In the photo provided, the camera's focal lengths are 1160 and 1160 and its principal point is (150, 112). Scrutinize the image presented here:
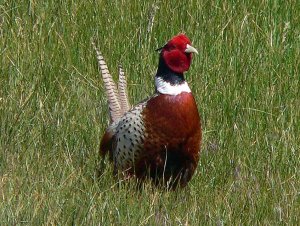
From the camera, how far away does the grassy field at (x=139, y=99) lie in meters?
5.00

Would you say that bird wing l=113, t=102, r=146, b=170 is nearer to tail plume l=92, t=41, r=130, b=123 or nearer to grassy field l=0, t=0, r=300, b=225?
grassy field l=0, t=0, r=300, b=225

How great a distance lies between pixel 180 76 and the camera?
560 centimetres

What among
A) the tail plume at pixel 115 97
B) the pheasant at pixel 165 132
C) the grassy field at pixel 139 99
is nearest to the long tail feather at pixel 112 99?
the tail plume at pixel 115 97

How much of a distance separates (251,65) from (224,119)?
642 millimetres

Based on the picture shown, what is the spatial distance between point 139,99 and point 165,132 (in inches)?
37.4

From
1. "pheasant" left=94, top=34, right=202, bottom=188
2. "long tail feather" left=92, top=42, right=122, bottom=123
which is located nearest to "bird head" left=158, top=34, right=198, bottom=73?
"pheasant" left=94, top=34, right=202, bottom=188

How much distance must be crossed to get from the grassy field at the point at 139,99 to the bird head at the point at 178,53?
1.77 ft

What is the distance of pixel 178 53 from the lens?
5512mm

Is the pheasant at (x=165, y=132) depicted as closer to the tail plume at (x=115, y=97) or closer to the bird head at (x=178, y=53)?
the bird head at (x=178, y=53)

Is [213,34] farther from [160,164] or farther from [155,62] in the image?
[160,164]

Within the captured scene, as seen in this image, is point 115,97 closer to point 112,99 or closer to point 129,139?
point 112,99

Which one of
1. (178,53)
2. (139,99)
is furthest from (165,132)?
(139,99)

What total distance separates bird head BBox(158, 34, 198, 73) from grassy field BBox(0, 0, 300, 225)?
54cm

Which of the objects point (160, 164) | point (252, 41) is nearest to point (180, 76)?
point (160, 164)
